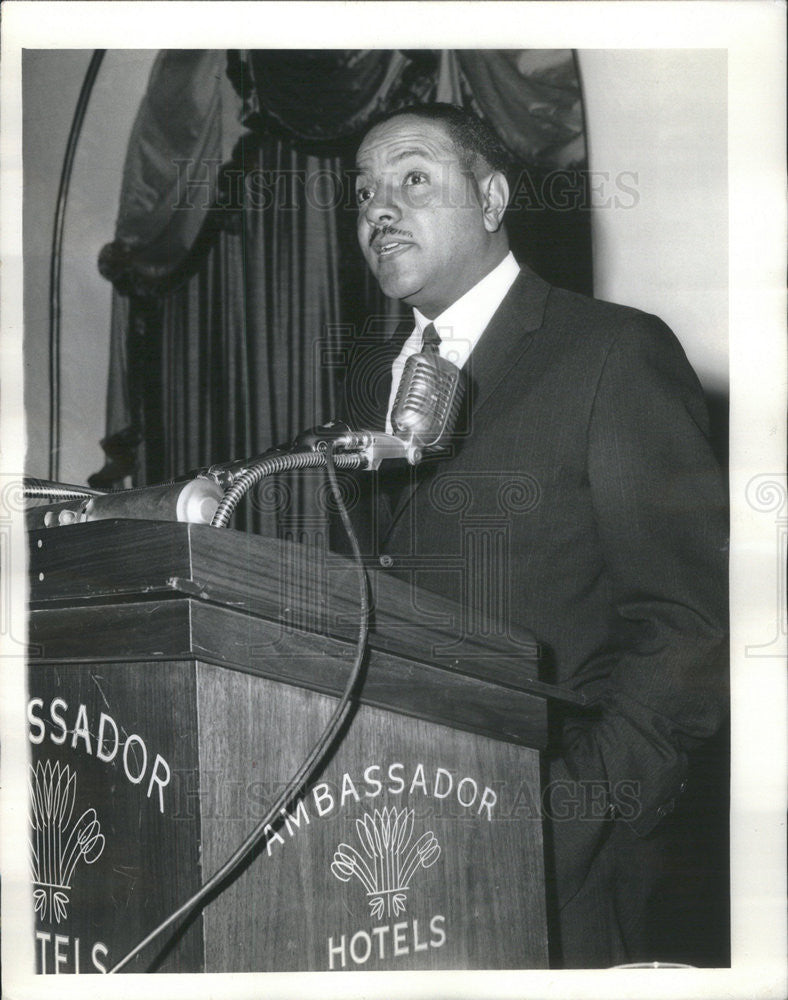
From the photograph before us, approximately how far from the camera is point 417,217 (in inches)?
60.8

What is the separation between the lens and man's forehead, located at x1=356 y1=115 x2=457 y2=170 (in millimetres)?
1544

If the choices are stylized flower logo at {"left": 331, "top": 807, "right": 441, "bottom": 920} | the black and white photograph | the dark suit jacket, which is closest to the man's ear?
the black and white photograph

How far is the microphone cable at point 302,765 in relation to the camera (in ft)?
2.33

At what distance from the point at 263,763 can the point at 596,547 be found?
660mm

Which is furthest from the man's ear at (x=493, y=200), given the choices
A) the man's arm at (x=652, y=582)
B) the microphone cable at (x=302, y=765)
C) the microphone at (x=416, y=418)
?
the microphone cable at (x=302, y=765)

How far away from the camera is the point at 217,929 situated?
0.72 metres

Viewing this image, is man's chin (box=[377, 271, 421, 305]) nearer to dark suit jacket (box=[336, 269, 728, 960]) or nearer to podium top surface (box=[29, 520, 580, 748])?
dark suit jacket (box=[336, 269, 728, 960])

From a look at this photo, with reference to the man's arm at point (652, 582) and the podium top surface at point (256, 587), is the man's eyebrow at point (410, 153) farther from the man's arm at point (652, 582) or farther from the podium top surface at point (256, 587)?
the podium top surface at point (256, 587)

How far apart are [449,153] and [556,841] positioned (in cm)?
100

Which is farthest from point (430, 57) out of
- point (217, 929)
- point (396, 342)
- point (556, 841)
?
point (217, 929)

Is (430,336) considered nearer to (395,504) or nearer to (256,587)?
(395,504)

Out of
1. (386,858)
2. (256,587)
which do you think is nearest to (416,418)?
(256,587)

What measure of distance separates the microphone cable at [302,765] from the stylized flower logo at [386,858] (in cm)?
7

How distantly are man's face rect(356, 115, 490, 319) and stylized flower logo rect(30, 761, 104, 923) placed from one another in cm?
93
